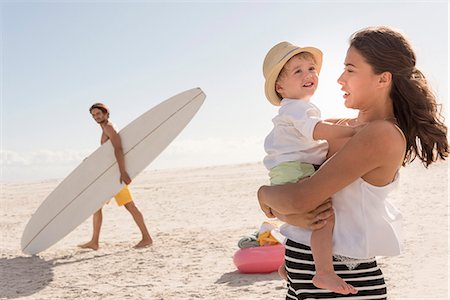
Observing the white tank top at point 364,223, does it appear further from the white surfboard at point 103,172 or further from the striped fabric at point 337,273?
the white surfboard at point 103,172

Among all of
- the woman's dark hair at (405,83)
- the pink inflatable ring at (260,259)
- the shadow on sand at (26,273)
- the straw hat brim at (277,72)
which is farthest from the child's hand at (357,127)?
the shadow on sand at (26,273)

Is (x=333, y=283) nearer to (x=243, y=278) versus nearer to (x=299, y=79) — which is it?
(x=299, y=79)

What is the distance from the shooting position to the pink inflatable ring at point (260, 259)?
18.1 ft

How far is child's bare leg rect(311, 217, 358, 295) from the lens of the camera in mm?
1776

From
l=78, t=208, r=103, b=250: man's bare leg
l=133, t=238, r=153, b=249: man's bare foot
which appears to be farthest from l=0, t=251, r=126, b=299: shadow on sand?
l=133, t=238, r=153, b=249: man's bare foot

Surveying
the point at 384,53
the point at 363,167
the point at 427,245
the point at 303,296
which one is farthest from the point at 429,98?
the point at 427,245

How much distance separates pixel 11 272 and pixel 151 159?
228 centimetres

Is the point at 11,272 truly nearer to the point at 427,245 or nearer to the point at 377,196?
the point at 427,245

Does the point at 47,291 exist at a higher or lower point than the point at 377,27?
lower

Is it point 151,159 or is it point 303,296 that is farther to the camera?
point 151,159

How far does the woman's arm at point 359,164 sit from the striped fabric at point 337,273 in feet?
0.70

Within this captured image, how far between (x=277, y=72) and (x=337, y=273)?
2.91ft

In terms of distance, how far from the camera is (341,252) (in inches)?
71.4

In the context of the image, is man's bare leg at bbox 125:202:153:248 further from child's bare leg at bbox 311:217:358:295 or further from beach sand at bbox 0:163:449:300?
child's bare leg at bbox 311:217:358:295
